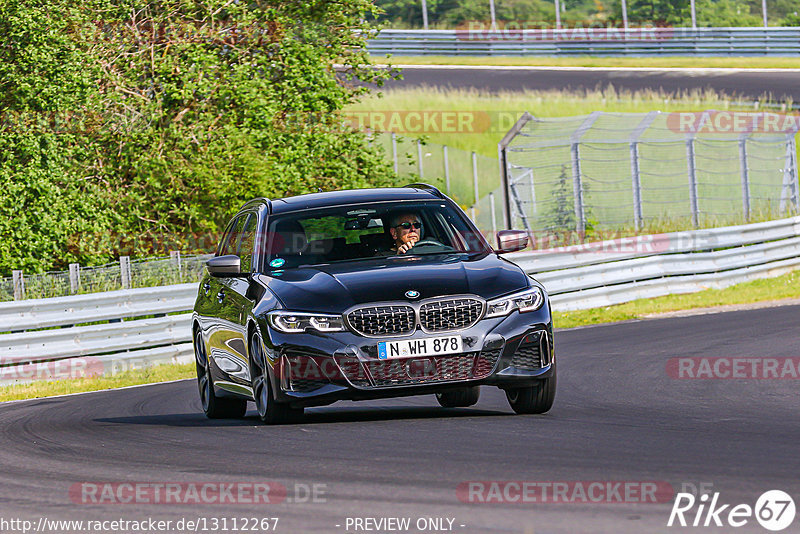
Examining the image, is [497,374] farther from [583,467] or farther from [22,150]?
[22,150]

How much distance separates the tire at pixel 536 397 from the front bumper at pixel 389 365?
23 centimetres

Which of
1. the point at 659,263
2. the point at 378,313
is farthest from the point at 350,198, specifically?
the point at 659,263

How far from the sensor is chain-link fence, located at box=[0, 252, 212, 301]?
1892 cm

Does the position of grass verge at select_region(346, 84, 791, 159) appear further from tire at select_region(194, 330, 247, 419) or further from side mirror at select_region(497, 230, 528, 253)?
side mirror at select_region(497, 230, 528, 253)

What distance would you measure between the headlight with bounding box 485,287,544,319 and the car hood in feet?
0.17

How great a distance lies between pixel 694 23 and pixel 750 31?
2.53 m

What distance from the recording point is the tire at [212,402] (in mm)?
11156

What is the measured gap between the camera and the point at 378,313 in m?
8.98

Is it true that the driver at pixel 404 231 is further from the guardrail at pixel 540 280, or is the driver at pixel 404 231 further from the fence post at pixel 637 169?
the fence post at pixel 637 169

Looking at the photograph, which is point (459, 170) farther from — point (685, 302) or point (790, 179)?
point (685, 302)
